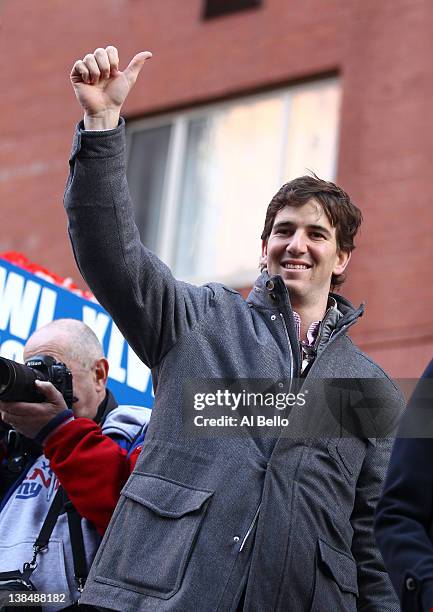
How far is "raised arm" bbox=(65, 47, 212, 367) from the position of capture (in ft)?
10.9

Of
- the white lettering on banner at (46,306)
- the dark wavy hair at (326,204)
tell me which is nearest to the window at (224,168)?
the white lettering on banner at (46,306)

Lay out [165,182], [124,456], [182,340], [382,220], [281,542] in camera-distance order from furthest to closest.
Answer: [165,182] < [382,220] < [124,456] < [182,340] < [281,542]

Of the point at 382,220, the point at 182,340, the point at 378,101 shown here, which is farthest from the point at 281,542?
the point at 378,101

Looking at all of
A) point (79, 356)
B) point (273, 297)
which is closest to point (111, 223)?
point (273, 297)

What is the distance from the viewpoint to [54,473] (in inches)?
156

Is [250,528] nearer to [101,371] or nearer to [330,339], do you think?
[330,339]

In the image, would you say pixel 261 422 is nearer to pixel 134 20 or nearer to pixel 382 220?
pixel 382 220

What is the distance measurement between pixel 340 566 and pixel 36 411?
1037mm

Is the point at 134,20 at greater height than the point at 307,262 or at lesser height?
greater

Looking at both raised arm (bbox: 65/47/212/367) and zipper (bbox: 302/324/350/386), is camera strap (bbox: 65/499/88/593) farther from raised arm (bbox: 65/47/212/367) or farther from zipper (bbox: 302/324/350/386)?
zipper (bbox: 302/324/350/386)

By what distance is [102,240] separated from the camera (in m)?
3.34

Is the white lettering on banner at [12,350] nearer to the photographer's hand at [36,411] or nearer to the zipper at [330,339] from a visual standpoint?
the photographer's hand at [36,411]

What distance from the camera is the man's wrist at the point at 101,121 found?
3.36m

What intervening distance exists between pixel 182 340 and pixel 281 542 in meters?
0.62
